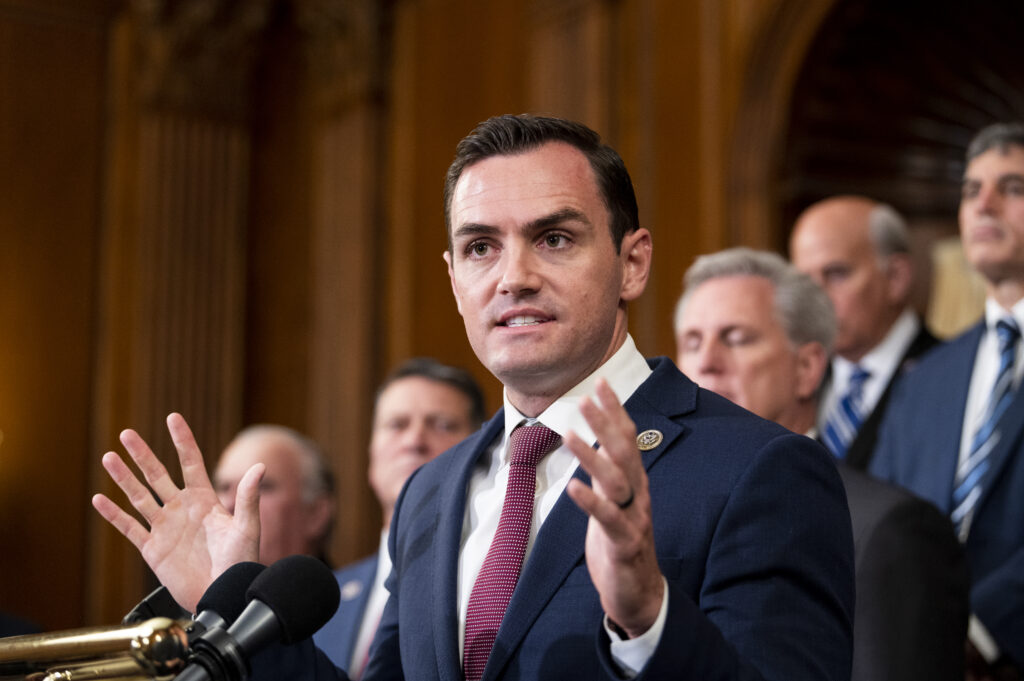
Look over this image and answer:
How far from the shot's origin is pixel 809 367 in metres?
3.00

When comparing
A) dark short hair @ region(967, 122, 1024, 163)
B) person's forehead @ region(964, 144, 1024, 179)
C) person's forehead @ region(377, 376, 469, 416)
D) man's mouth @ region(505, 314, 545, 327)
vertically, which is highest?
dark short hair @ region(967, 122, 1024, 163)

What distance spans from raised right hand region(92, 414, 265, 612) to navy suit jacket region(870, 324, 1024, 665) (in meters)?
1.72

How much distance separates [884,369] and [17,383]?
4.25m

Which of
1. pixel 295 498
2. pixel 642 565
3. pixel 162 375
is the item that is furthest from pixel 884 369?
pixel 162 375

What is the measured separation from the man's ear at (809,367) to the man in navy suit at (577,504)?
129 centimetres

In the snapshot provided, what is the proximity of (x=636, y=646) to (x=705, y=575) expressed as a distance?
22 cm

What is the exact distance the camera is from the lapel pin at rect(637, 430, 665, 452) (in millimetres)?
1605

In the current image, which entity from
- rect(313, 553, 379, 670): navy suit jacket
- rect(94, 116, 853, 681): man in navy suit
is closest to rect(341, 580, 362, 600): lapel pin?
rect(313, 553, 379, 670): navy suit jacket

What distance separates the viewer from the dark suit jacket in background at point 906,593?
2.21m

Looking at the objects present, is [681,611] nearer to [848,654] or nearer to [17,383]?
[848,654]

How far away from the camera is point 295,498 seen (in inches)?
158

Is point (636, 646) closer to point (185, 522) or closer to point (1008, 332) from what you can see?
point (185, 522)

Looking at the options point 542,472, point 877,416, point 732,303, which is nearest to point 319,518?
point 732,303

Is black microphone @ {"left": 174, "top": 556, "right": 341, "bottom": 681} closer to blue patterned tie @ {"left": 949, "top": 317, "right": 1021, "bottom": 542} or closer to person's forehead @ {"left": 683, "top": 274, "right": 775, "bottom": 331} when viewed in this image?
person's forehead @ {"left": 683, "top": 274, "right": 775, "bottom": 331}
